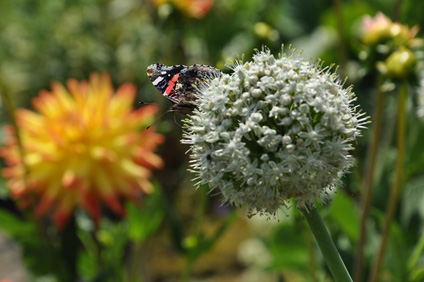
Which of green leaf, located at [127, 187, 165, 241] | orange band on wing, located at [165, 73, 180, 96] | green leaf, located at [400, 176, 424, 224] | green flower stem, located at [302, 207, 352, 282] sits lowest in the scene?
green leaf, located at [400, 176, 424, 224]

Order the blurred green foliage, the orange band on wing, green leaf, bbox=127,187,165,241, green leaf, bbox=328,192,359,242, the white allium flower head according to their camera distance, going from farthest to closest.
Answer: the blurred green foliage → green leaf, bbox=127,187,165,241 → green leaf, bbox=328,192,359,242 → the orange band on wing → the white allium flower head

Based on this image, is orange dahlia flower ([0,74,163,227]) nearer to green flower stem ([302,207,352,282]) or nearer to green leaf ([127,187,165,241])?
green leaf ([127,187,165,241])

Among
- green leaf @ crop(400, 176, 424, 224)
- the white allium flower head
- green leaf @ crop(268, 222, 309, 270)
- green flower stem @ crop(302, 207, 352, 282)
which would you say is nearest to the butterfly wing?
the white allium flower head

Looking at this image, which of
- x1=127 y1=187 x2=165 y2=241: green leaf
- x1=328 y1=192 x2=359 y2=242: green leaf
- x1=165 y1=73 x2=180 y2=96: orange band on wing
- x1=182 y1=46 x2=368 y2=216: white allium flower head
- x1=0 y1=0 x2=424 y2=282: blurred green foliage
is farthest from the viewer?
x1=0 y1=0 x2=424 y2=282: blurred green foliage

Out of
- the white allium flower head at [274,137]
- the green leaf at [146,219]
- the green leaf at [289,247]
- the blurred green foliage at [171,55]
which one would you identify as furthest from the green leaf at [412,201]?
the white allium flower head at [274,137]

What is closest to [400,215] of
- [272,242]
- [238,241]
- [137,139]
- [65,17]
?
[272,242]

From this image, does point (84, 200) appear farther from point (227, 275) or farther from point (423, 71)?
point (227, 275)

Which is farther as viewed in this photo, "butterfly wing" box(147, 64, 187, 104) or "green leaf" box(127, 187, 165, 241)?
"green leaf" box(127, 187, 165, 241)
